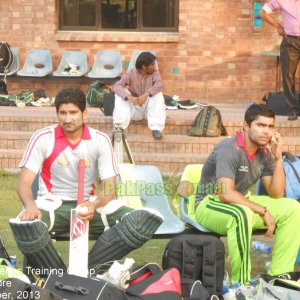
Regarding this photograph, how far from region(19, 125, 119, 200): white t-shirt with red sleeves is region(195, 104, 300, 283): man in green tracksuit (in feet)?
2.28

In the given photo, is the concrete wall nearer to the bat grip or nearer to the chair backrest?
the chair backrest

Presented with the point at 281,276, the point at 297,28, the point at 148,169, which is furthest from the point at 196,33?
the point at 281,276

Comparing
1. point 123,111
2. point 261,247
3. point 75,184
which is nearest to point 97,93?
point 123,111

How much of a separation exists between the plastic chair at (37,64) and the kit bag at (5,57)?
0.21m

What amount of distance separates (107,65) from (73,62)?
51 cm

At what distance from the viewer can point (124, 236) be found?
630cm

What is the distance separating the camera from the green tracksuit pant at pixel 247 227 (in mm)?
6445

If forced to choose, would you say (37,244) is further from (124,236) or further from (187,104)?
(187,104)

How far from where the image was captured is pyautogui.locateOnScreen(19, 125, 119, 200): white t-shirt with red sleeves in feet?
21.7

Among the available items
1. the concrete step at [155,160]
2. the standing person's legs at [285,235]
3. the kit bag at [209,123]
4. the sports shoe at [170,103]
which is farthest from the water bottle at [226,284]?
the sports shoe at [170,103]

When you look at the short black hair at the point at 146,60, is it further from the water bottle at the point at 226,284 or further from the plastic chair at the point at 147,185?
the water bottle at the point at 226,284

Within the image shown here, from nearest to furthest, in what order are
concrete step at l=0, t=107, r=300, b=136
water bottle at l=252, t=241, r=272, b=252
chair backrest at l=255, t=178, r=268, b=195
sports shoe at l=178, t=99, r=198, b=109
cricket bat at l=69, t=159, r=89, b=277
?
cricket bat at l=69, t=159, r=89, b=277 → chair backrest at l=255, t=178, r=268, b=195 → water bottle at l=252, t=241, r=272, b=252 → concrete step at l=0, t=107, r=300, b=136 → sports shoe at l=178, t=99, r=198, b=109

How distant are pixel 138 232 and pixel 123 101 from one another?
509cm

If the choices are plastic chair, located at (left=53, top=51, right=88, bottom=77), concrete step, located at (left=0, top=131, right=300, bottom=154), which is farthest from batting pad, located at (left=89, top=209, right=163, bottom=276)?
plastic chair, located at (left=53, top=51, right=88, bottom=77)
